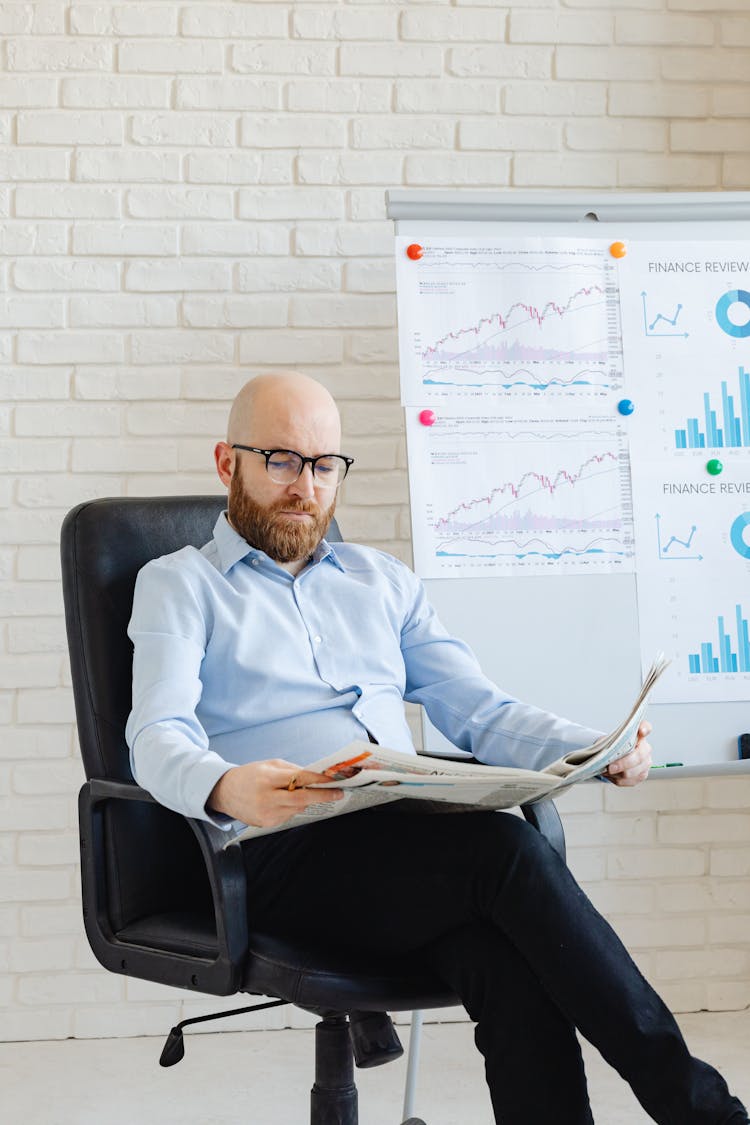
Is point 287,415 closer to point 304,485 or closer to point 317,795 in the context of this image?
point 304,485

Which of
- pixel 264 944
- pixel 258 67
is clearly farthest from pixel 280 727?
pixel 258 67

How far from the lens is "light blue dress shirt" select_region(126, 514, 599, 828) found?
1615 millimetres

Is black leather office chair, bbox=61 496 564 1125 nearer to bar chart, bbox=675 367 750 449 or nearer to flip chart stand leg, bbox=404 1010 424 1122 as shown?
flip chart stand leg, bbox=404 1010 424 1122

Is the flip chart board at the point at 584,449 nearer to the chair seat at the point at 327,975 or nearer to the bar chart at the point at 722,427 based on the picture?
the bar chart at the point at 722,427

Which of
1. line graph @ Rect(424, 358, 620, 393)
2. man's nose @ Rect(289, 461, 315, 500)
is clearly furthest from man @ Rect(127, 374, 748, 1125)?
line graph @ Rect(424, 358, 620, 393)

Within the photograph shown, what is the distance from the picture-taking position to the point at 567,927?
138 centimetres

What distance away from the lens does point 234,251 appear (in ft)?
8.82

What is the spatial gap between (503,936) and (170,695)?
0.50 m

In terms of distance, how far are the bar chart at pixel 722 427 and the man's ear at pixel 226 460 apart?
948mm

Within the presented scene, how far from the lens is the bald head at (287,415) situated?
184cm

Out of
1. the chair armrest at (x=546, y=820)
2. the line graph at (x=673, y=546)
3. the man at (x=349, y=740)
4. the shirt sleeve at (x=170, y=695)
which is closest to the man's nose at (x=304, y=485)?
the man at (x=349, y=740)

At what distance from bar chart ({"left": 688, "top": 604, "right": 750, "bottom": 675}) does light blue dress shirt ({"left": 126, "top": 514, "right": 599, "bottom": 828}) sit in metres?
0.63

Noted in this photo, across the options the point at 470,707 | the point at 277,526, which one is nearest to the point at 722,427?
the point at 470,707

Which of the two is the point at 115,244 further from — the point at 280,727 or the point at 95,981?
the point at 95,981
